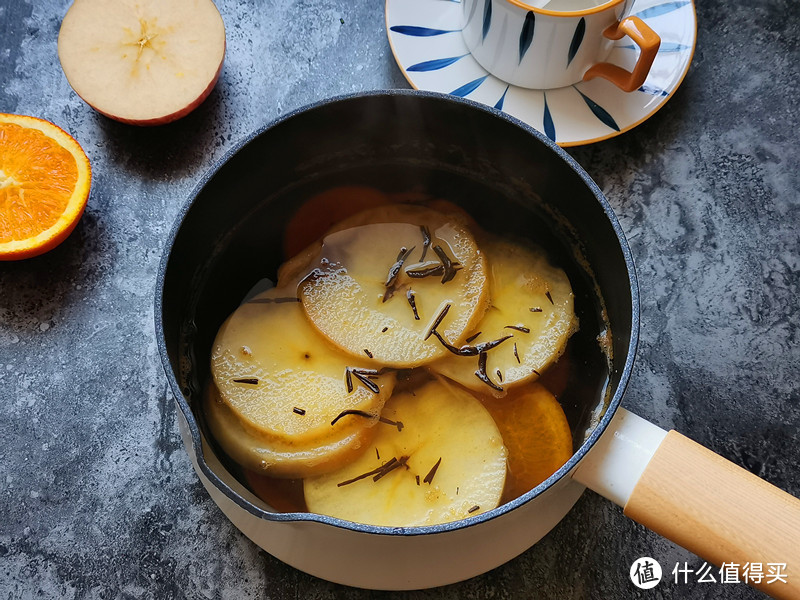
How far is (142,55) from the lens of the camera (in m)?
0.92

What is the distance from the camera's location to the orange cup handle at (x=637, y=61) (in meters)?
0.82

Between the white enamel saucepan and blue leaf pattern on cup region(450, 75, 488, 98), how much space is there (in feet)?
0.47

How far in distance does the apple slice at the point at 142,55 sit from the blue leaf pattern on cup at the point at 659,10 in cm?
56

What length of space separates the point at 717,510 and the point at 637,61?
53 centimetres

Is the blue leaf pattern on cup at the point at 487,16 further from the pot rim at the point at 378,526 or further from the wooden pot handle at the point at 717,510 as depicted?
the wooden pot handle at the point at 717,510

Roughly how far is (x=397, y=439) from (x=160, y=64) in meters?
0.57

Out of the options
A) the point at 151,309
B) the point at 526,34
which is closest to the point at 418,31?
the point at 526,34

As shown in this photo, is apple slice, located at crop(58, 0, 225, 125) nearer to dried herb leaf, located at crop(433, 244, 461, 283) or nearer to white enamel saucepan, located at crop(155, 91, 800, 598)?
white enamel saucepan, located at crop(155, 91, 800, 598)

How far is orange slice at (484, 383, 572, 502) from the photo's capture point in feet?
2.37

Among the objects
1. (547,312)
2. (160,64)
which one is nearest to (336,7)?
(160,64)

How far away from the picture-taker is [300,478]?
738mm

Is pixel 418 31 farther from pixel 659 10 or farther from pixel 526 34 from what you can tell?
pixel 659 10

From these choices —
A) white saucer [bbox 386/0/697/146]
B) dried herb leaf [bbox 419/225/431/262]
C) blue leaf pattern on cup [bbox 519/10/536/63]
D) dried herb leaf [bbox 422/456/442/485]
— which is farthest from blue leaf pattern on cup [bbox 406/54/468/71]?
dried herb leaf [bbox 422/456/442/485]

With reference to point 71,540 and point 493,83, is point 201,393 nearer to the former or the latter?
point 71,540
